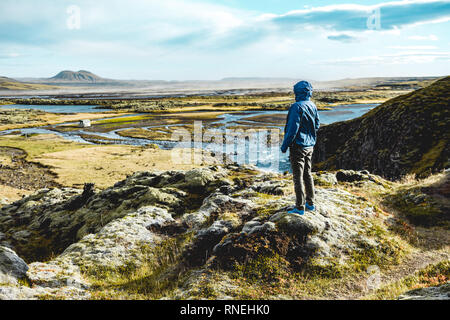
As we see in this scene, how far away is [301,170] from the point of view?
9.88m

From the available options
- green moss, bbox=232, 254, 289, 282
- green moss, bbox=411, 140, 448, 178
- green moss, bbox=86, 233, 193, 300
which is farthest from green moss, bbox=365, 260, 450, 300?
green moss, bbox=411, 140, 448, 178

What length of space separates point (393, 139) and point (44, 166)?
6103 cm

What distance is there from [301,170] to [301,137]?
1145 mm

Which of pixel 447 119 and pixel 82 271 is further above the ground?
pixel 447 119

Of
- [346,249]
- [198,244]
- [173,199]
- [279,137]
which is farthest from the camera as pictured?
[279,137]

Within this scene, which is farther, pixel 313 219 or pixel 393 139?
pixel 393 139

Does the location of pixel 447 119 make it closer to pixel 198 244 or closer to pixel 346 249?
pixel 346 249

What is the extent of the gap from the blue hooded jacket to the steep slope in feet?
63.3

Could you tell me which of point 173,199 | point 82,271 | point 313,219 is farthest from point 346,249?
point 173,199

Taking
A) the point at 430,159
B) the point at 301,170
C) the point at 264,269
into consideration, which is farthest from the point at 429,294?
the point at 430,159

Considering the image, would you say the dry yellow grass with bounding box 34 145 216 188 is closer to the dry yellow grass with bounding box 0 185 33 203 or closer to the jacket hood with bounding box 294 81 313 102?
the dry yellow grass with bounding box 0 185 33 203

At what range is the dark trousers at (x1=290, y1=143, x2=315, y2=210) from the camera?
9820 mm

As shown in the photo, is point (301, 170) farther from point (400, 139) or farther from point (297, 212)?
point (400, 139)
